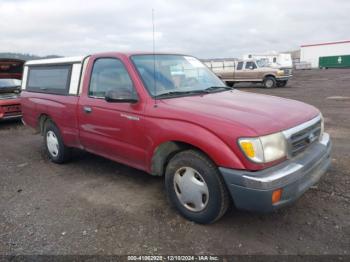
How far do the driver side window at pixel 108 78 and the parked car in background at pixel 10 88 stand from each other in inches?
239

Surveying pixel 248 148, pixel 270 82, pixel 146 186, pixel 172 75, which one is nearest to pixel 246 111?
pixel 248 148

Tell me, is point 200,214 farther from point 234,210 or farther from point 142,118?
point 142,118

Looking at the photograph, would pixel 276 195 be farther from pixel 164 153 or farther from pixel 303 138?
pixel 164 153

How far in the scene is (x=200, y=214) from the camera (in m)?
3.34

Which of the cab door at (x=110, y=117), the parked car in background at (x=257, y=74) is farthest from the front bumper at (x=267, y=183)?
the parked car in background at (x=257, y=74)

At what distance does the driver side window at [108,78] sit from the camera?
4.01m

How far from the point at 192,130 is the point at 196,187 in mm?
603

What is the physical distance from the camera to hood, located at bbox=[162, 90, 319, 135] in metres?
2.98

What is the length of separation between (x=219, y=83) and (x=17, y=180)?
3432 mm

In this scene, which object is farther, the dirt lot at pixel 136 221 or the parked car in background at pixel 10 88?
the parked car in background at pixel 10 88

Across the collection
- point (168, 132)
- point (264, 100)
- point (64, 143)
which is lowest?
point (64, 143)

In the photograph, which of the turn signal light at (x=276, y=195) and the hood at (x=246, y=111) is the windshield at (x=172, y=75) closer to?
the hood at (x=246, y=111)

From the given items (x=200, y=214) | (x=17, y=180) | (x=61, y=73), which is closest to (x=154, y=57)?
(x=61, y=73)

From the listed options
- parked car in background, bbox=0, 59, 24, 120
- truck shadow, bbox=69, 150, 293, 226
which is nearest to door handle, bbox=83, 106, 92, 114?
truck shadow, bbox=69, 150, 293, 226
